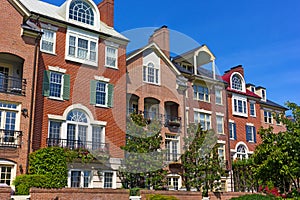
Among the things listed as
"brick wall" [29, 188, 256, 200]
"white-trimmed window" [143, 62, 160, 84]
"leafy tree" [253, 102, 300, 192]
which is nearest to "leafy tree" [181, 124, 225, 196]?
"white-trimmed window" [143, 62, 160, 84]

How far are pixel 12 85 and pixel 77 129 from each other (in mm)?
5096

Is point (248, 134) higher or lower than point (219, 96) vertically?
lower

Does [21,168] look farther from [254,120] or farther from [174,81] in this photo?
[254,120]

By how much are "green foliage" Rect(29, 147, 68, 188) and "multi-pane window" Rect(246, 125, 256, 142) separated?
22922 millimetres

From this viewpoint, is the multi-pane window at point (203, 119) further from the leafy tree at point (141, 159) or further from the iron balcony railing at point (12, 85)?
the iron balcony railing at point (12, 85)

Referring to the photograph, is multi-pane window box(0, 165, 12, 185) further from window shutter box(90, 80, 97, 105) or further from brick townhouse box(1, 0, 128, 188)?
window shutter box(90, 80, 97, 105)

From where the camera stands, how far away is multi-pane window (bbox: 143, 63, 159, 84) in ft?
101

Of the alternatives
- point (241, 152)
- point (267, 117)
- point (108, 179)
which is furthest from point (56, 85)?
point (267, 117)

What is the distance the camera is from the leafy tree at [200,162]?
29.2 m

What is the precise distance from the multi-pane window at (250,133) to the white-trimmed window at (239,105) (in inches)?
62.0

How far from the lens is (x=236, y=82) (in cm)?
4025

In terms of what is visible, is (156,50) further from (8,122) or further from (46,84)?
(8,122)

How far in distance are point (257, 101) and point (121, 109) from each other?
1974cm

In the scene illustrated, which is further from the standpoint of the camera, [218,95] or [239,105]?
[239,105]
